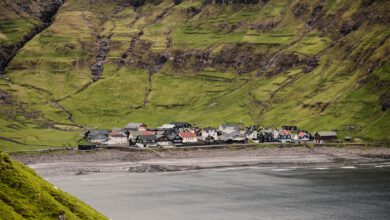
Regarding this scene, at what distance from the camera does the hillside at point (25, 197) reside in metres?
46.8

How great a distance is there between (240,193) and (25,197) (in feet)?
331

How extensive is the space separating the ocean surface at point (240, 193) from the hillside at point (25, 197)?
6030cm

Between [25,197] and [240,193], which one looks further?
[240,193]

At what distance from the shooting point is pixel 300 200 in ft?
437

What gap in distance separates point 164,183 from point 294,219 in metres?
62.7

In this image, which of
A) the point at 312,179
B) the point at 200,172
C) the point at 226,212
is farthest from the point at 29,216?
the point at 200,172

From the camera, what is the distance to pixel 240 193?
477 ft

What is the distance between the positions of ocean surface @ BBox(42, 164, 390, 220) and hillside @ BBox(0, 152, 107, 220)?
6030 cm

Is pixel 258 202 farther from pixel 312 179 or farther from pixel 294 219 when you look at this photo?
pixel 312 179

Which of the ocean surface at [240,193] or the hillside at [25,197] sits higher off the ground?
the hillside at [25,197]

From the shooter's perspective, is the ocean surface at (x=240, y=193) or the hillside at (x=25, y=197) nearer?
the hillside at (x=25, y=197)

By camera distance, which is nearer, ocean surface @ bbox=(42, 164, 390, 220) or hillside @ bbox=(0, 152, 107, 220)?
hillside @ bbox=(0, 152, 107, 220)

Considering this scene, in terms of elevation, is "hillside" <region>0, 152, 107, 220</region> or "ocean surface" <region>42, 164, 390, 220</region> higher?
"hillside" <region>0, 152, 107, 220</region>

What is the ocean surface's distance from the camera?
11712 cm
